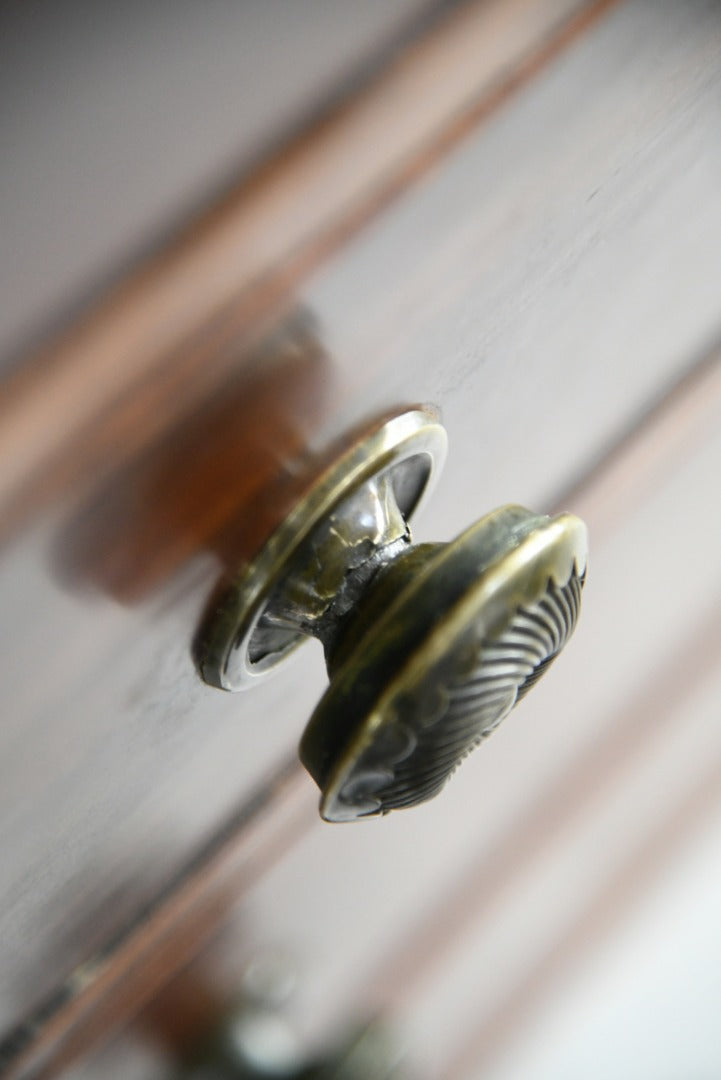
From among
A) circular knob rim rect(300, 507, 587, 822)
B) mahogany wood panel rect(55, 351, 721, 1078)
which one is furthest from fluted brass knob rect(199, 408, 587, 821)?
mahogany wood panel rect(55, 351, 721, 1078)

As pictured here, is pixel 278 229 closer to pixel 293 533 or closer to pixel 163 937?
pixel 293 533

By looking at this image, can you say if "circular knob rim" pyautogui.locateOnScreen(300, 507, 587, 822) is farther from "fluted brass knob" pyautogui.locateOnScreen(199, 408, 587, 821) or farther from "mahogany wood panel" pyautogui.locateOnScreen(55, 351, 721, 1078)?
"mahogany wood panel" pyautogui.locateOnScreen(55, 351, 721, 1078)

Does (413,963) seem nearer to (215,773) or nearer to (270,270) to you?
(215,773)

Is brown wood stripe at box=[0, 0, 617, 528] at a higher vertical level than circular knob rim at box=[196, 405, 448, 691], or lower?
higher

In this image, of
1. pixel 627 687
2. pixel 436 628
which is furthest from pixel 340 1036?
pixel 436 628

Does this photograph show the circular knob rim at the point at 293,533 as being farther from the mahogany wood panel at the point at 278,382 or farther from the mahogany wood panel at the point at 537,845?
the mahogany wood panel at the point at 537,845

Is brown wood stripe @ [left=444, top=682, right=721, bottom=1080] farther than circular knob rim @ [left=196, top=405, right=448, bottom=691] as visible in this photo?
Yes

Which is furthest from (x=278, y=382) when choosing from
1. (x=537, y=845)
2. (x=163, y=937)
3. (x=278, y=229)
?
(x=537, y=845)
